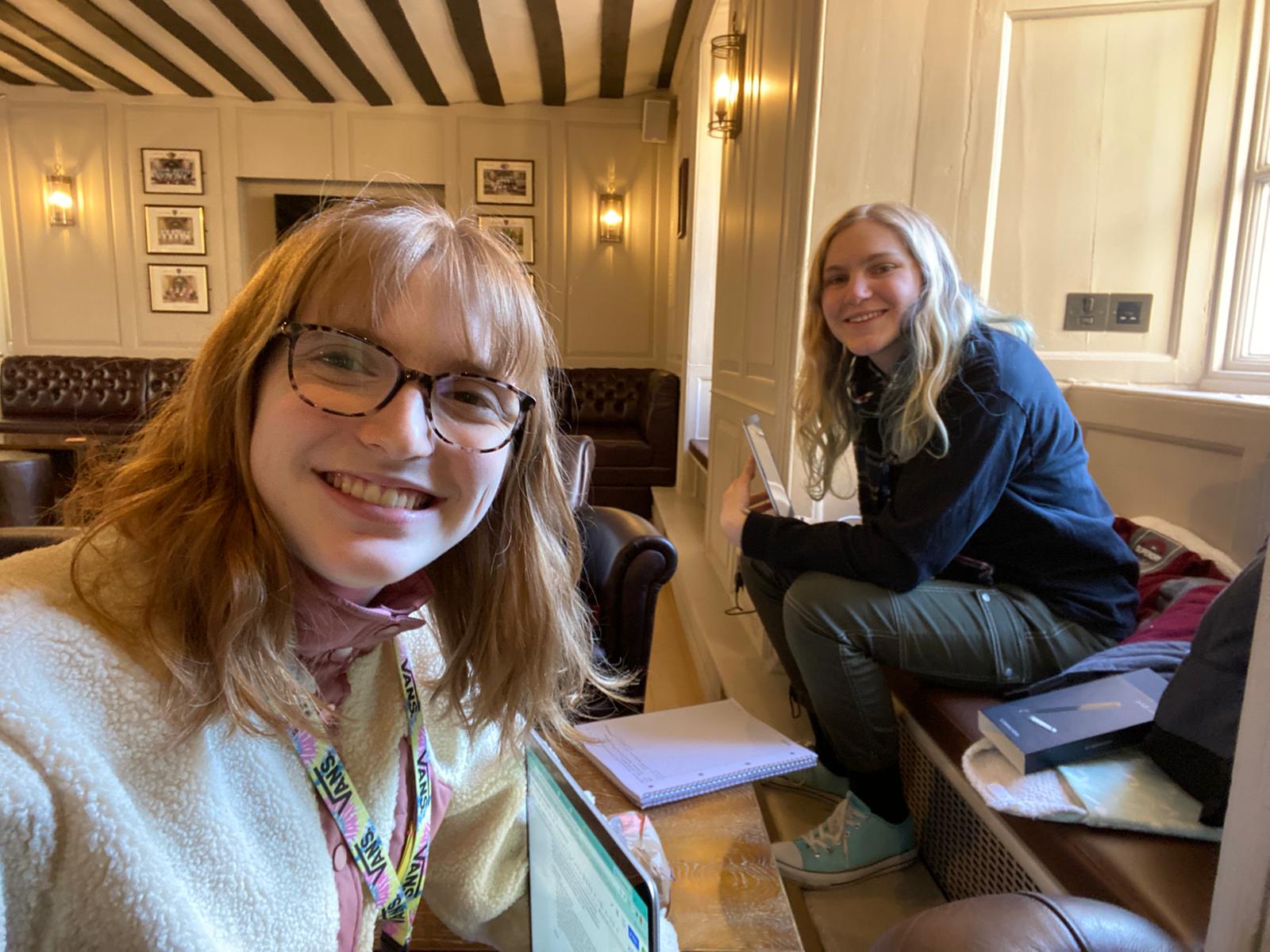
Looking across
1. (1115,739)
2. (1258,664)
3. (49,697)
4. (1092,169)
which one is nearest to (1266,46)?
(1092,169)

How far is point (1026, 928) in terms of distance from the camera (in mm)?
607

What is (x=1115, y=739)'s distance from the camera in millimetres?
1140

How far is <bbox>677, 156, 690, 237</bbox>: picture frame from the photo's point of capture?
195 inches

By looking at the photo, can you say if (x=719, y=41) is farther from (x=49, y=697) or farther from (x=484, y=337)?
(x=49, y=697)

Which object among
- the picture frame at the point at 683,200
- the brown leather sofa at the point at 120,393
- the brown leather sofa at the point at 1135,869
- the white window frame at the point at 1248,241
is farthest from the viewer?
the brown leather sofa at the point at 120,393

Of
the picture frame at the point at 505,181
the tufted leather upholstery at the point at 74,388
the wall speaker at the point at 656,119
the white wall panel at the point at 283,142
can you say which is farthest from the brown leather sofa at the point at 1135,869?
the white wall panel at the point at 283,142

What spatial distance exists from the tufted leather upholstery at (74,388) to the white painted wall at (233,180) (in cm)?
48

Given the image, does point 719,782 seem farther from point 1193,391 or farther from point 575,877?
point 1193,391

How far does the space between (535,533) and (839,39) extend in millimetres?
1880

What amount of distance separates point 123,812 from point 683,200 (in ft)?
16.6

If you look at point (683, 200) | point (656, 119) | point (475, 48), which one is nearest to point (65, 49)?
point (475, 48)

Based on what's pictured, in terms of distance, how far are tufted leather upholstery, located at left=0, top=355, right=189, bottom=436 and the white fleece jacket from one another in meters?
5.83

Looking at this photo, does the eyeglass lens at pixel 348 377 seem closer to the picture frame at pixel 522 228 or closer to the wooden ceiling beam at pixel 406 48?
the wooden ceiling beam at pixel 406 48

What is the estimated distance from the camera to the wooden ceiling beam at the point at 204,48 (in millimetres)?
4432
